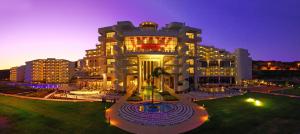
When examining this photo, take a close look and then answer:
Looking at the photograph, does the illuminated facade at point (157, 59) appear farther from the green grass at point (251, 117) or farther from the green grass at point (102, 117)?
the green grass at point (251, 117)

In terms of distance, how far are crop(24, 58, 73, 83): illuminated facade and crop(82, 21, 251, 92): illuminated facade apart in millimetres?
60505

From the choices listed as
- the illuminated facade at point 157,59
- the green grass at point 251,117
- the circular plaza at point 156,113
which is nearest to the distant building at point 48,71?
the illuminated facade at point 157,59

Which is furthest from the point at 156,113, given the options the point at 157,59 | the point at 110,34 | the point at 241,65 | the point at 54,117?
the point at 241,65

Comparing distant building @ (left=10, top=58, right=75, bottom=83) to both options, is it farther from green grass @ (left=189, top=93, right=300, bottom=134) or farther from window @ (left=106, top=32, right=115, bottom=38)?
green grass @ (left=189, top=93, right=300, bottom=134)

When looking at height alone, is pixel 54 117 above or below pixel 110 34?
below

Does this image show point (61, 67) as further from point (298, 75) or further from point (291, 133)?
point (298, 75)

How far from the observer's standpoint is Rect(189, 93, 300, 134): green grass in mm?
39562

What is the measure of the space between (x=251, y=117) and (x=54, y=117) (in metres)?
37.4

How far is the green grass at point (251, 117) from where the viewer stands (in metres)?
39.6

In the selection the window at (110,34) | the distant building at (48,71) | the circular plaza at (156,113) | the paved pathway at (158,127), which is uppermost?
the window at (110,34)

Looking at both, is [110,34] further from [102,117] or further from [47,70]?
[47,70]

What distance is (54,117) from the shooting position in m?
44.9

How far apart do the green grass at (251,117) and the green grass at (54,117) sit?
17.4m

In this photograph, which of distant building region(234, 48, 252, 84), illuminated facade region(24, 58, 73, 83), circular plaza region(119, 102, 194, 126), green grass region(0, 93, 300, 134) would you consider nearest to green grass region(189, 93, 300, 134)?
green grass region(0, 93, 300, 134)
